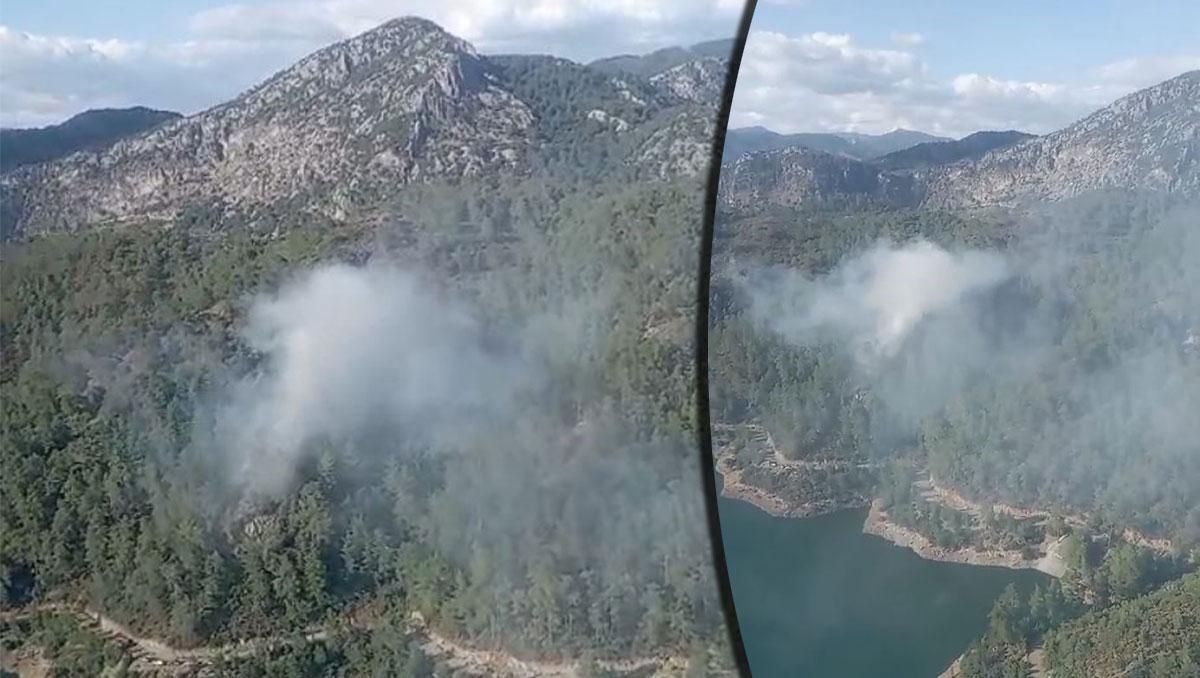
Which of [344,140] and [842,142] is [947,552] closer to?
[842,142]

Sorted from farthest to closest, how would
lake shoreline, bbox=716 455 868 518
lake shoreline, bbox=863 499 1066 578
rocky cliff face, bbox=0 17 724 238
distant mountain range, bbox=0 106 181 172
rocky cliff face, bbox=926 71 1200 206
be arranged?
1. rocky cliff face, bbox=0 17 724 238
2. distant mountain range, bbox=0 106 181 172
3. lake shoreline, bbox=716 455 868 518
4. lake shoreline, bbox=863 499 1066 578
5. rocky cliff face, bbox=926 71 1200 206

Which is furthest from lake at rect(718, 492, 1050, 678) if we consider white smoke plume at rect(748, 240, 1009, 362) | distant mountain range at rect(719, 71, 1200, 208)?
distant mountain range at rect(719, 71, 1200, 208)

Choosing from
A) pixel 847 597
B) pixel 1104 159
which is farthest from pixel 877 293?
pixel 847 597

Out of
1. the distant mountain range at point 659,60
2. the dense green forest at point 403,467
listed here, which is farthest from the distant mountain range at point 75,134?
the distant mountain range at point 659,60

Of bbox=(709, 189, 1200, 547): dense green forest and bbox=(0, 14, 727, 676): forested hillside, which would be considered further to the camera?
bbox=(0, 14, 727, 676): forested hillside

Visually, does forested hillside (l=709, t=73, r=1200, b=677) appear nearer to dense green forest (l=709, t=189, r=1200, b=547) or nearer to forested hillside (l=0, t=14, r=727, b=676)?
dense green forest (l=709, t=189, r=1200, b=547)

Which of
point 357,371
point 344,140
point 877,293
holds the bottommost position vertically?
point 357,371

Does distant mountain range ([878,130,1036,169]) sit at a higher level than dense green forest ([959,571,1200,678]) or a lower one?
higher

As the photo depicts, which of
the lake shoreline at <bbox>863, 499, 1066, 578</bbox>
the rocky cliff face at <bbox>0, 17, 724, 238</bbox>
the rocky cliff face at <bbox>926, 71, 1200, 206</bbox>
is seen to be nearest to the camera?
the rocky cliff face at <bbox>926, 71, 1200, 206</bbox>
